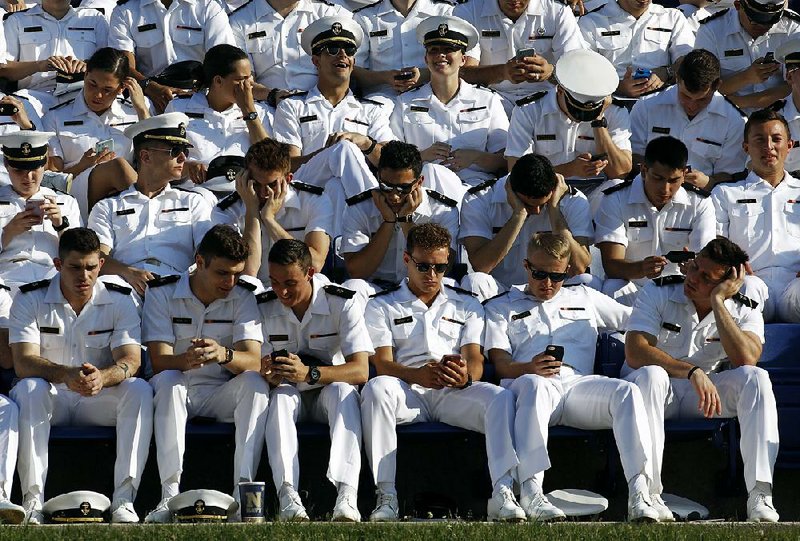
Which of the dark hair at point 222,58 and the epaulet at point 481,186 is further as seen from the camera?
the dark hair at point 222,58

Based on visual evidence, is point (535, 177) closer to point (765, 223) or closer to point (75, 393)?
point (765, 223)

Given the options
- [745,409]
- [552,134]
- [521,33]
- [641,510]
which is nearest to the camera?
[641,510]

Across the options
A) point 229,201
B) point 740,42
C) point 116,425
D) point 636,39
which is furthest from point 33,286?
point 740,42

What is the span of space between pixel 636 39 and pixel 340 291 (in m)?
4.53

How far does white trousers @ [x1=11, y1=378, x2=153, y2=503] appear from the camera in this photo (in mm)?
8609

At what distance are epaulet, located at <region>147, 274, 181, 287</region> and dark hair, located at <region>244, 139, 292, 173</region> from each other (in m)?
1.00

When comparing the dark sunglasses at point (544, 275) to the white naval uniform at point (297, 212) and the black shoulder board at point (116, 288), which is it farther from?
the black shoulder board at point (116, 288)

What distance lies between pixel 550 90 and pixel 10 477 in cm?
475

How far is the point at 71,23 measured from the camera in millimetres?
12883

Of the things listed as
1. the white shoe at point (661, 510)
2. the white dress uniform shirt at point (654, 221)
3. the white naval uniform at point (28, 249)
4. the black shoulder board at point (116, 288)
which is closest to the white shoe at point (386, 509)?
the white shoe at point (661, 510)

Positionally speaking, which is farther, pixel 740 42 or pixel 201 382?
pixel 740 42

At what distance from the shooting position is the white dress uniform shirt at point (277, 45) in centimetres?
1252

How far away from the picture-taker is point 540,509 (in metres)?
8.40

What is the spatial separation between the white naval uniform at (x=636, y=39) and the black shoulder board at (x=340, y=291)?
425cm
